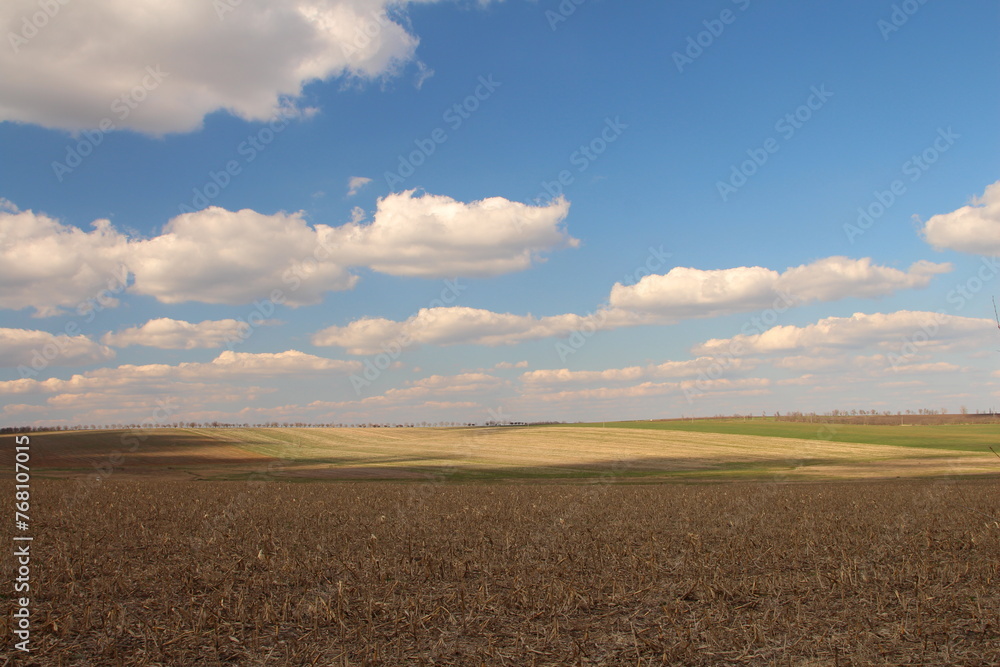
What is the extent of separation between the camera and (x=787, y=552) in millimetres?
13758

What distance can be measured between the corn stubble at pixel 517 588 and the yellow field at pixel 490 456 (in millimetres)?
29180

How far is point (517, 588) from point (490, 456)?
52409 mm

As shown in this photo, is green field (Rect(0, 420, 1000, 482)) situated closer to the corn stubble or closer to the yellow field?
the yellow field

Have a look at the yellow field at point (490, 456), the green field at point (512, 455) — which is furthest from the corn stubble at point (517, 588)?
the yellow field at point (490, 456)

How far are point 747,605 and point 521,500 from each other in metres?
15.2

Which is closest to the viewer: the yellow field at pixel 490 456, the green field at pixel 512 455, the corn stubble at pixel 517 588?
the corn stubble at pixel 517 588

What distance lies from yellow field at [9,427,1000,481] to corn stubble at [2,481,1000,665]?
2918 cm

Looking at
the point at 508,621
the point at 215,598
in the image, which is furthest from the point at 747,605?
the point at 215,598

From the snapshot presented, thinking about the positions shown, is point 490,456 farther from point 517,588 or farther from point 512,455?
point 517,588

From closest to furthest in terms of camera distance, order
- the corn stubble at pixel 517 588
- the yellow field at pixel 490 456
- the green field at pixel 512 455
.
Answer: the corn stubble at pixel 517 588 < the green field at pixel 512 455 < the yellow field at pixel 490 456

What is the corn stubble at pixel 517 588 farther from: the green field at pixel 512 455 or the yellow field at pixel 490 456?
the yellow field at pixel 490 456

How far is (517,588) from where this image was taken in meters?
11.0

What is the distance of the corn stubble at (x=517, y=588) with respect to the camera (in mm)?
8375

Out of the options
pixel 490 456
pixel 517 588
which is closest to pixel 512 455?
pixel 490 456
